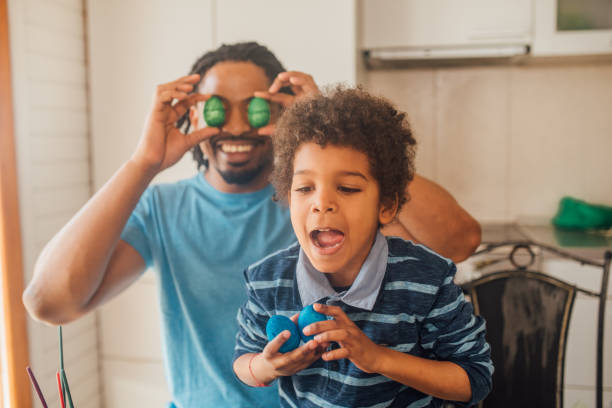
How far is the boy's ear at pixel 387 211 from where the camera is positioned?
2.14 feet

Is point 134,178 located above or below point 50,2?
below

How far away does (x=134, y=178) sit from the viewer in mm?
880

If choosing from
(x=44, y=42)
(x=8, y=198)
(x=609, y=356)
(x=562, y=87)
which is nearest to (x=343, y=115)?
(x=8, y=198)

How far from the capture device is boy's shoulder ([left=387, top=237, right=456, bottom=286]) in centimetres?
66

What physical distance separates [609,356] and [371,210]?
1486 mm

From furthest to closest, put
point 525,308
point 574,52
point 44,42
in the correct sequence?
point 574,52, point 44,42, point 525,308

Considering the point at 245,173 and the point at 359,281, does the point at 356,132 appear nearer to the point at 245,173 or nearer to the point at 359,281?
the point at 359,281

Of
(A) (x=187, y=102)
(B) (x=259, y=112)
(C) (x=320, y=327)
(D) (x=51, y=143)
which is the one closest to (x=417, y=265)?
(C) (x=320, y=327)

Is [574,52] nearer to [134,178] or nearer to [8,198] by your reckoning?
[134,178]

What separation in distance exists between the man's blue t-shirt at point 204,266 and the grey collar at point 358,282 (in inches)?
11.5

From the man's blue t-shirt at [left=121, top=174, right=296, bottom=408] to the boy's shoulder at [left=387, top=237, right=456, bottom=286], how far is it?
1.03ft

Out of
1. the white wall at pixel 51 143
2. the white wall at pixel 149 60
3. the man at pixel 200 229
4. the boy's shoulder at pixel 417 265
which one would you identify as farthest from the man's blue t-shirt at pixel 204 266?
the white wall at pixel 149 60

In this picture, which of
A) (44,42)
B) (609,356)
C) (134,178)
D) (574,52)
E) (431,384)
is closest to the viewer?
(431,384)

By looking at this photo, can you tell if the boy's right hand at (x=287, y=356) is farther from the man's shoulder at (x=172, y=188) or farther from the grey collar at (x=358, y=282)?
the man's shoulder at (x=172, y=188)
